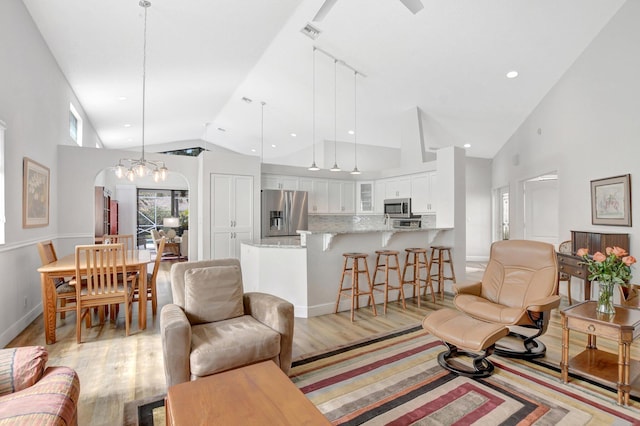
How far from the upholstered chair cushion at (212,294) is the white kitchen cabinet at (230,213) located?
3.64 meters

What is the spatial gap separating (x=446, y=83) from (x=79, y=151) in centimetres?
613

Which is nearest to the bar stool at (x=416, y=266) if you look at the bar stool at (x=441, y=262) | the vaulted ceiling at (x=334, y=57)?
the bar stool at (x=441, y=262)

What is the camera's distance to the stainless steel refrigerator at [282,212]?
6652 millimetres

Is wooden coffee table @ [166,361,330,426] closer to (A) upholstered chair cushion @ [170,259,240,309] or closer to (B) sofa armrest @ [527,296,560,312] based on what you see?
(A) upholstered chair cushion @ [170,259,240,309]

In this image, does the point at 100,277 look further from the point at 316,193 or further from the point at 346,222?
the point at 346,222

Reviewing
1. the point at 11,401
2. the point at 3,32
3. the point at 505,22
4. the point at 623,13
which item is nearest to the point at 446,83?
the point at 505,22

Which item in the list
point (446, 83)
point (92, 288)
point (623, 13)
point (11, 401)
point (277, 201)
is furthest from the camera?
point (277, 201)

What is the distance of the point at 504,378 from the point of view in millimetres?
2428

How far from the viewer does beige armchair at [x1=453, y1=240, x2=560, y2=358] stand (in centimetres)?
268

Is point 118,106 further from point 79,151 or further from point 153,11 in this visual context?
point 153,11

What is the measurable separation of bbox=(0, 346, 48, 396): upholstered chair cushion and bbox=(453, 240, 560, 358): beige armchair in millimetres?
3062

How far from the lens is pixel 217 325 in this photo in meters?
2.41

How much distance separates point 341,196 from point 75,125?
18.2 feet

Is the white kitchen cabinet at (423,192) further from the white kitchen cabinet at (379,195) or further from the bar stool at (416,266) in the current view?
the bar stool at (416,266)
